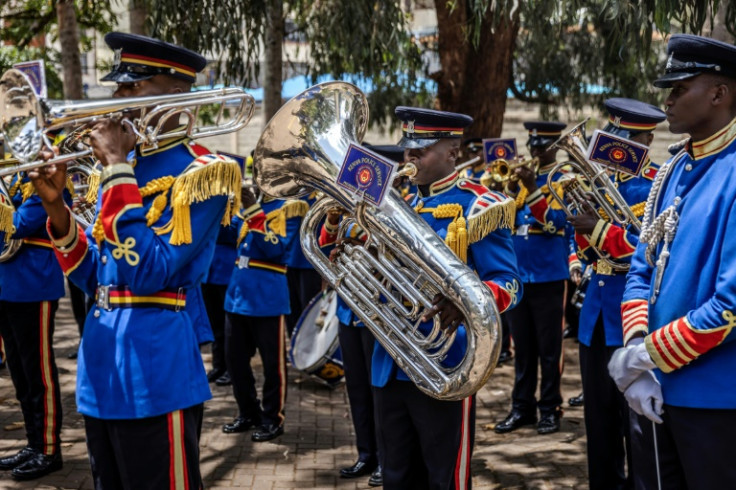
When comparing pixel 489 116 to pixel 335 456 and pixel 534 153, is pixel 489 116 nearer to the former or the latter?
pixel 534 153

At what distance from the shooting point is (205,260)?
11.4 ft

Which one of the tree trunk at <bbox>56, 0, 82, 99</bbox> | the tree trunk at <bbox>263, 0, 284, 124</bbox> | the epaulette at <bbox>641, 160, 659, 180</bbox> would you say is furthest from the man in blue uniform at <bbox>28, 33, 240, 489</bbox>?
the tree trunk at <bbox>56, 0, 82, 99</bbox>

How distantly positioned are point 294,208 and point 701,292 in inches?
166

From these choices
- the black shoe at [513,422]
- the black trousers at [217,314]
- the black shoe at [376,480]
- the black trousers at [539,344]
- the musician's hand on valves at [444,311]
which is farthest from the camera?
the black trousers at [217,314]

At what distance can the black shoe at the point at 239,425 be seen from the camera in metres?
6.39

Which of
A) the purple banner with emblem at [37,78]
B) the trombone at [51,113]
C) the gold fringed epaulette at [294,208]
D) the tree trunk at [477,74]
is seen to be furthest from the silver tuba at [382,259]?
the tree trunk at [477,74]

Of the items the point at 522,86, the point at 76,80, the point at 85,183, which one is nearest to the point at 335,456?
the point at 85,183

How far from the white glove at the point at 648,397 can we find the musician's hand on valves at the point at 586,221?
187cm

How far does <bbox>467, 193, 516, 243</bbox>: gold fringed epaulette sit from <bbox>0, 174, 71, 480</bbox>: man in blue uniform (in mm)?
2872

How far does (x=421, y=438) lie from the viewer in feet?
12.2

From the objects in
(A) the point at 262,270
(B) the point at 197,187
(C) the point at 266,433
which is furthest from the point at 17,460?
(B) the point at 197,187

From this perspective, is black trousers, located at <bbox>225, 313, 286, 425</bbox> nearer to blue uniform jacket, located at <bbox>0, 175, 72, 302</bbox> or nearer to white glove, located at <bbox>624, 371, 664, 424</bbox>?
blue uniform jacket, located at <bbox>0, 175, 72, 302</bbox>

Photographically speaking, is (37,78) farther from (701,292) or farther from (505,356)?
(505,356)

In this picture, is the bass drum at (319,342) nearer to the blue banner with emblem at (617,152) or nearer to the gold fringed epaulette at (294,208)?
the gold fringed epaulette at (294,208)
